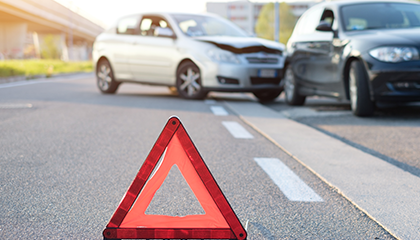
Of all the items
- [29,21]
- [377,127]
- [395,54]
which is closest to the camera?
[377,127]

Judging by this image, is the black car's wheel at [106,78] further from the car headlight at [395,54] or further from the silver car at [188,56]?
the car headlight at [395,54]

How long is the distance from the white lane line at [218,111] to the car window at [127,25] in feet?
11.2

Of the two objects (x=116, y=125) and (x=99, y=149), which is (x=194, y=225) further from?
(x=116, y=125)

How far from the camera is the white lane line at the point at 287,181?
132 inches

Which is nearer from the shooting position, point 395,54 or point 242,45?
point 395,54

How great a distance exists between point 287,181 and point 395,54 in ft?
11.8

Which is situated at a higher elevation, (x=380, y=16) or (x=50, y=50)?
(x=380, y=16)

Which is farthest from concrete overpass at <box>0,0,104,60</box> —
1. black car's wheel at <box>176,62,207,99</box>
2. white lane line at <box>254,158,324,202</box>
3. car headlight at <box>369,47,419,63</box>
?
white lane line at <box>254,158,324,202</box>

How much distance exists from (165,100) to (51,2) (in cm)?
4666

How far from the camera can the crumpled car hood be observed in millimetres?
9867

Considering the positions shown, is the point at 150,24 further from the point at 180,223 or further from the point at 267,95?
the point at 180,223

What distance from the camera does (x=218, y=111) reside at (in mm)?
8406

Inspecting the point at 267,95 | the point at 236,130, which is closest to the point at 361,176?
the point at 236,130

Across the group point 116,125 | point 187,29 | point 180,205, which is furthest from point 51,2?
point 180,205
